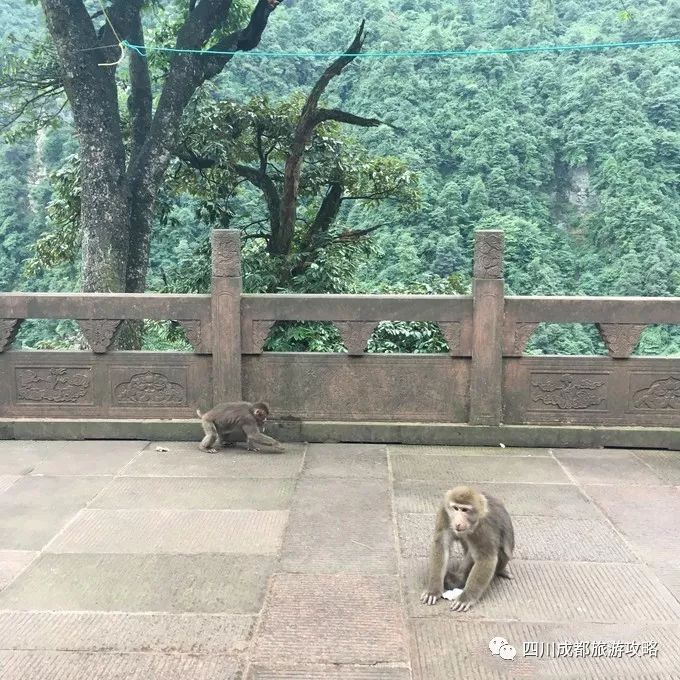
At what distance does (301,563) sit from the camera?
144 inches

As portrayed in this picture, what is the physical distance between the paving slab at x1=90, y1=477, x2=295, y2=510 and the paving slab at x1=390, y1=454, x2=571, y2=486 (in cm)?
92

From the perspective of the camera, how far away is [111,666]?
9.02ft

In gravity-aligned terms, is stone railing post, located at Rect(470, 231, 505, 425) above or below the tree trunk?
below

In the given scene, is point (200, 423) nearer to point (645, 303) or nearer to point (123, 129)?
point (645, 303)

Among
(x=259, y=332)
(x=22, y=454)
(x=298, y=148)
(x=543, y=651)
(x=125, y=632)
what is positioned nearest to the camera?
(x=543, y=651)

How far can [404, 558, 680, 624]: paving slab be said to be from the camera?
10.3ft

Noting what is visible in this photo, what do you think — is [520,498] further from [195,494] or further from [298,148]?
[298,148]

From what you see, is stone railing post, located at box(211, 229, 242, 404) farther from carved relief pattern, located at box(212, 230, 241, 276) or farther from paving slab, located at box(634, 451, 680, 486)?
paving slab, located at box(634, 451, 680, 486)

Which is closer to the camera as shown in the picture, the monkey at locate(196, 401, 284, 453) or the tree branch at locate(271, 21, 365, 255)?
the monkey at locate(196, 401, 284, 453)

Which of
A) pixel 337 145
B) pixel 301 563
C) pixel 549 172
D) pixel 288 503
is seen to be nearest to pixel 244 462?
pixel 288 503

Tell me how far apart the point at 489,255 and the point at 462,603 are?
124 inches

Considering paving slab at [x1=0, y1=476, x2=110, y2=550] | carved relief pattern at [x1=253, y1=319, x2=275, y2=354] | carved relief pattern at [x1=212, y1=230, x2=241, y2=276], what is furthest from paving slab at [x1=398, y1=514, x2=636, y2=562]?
carved relief pattern at [x1=212, y1=230, x2=241, y2=276]

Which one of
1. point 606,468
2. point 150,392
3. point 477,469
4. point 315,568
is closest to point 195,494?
point 315,568

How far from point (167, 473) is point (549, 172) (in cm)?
2716
